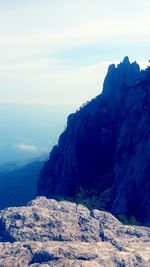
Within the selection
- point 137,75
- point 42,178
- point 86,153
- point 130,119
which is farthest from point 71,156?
point 137,75

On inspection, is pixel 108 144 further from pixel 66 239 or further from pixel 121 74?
pixel 66 239

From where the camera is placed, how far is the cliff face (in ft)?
327

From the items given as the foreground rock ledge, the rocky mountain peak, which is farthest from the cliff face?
the foreground rock ledge

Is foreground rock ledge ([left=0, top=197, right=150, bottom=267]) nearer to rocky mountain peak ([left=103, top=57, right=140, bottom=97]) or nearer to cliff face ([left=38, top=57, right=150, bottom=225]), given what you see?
cliff face ([left=38, top=57, right=150, bottom=225])

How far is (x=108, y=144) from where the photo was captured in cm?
13250

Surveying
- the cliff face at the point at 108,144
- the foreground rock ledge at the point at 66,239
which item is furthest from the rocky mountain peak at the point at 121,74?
the foreground rock ledge at the point at 66,239

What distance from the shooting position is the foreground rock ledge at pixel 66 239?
19.3 m

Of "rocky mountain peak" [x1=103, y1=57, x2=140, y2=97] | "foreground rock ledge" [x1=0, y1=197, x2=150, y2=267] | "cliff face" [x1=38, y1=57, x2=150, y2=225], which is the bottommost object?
"foreground rock ledge" [x1=0, y1=197, x2=150, y2=267]

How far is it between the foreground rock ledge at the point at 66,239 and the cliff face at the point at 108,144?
6720cm

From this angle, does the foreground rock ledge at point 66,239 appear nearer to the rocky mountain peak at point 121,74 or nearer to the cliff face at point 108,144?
the cliff face at point 108,144

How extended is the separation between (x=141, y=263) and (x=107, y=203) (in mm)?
80269

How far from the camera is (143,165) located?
3521 inches

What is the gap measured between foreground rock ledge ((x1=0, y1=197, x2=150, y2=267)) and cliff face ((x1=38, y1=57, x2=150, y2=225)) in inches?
2646

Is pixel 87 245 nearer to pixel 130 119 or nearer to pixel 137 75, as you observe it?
pixel 130 119
